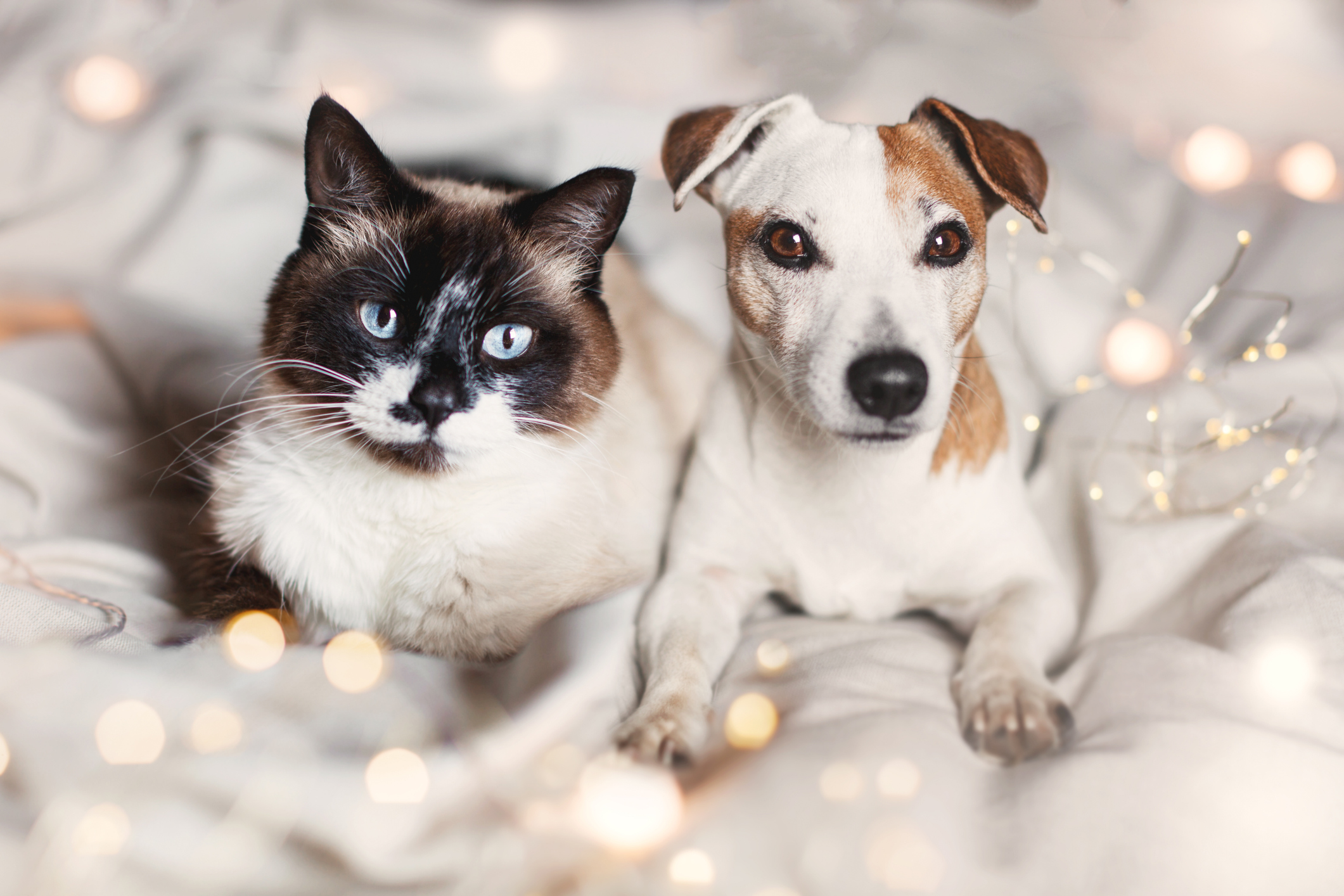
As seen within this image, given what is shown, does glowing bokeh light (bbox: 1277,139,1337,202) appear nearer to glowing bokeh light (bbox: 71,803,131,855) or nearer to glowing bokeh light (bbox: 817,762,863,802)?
glowing bokeh light (bbox: 817,762,863,802)

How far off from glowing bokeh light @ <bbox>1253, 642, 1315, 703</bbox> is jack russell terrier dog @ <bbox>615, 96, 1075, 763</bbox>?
0.94ft

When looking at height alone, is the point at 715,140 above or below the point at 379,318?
above

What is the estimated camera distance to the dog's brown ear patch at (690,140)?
147 cm

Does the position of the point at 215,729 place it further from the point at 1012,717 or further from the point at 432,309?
the point at 1012,717

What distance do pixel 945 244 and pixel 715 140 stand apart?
0.41m

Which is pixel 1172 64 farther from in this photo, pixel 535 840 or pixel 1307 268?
pixel 535 840

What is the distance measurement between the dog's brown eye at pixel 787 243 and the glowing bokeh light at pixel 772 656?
0.66m

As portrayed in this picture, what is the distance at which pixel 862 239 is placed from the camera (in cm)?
135

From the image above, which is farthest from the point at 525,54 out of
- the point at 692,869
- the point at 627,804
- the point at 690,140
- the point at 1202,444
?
the point at 692,869

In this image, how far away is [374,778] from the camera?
1.08m

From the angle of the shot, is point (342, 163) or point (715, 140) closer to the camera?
point (342, 163)

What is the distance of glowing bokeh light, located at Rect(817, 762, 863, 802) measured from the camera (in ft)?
3.53

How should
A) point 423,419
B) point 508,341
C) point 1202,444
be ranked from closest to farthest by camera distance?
point 423,419
point 508,341
point 1202,444

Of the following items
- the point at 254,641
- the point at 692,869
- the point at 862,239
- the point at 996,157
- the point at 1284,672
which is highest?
the point at 996,157
